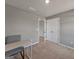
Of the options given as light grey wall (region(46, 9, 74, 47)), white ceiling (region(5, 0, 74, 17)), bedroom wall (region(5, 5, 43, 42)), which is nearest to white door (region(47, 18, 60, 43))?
→ light grey wall (region(46, 9, 74, 47))

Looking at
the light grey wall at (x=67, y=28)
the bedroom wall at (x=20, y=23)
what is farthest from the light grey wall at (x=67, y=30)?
the bedroom wall at (x=20, y=23)

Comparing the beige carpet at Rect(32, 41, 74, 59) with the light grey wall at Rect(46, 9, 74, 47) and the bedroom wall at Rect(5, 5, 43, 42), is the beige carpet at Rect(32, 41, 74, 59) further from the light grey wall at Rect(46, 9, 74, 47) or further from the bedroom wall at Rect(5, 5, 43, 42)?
the bedroom wall at Rect(5, 5, 43, 42)

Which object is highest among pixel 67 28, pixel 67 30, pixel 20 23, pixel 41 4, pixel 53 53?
pixel 41 4

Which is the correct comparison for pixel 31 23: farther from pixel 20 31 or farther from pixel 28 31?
pixel 20 31

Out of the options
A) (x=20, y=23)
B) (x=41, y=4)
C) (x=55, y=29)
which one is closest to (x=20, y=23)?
(x=20, y=23)

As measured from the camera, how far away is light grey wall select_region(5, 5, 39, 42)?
4340 millimetres

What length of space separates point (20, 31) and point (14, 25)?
619mm

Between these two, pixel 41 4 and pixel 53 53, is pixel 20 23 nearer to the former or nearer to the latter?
pixel 41 4

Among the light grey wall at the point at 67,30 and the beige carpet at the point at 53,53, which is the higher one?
the light grey wall at the point at 67,30

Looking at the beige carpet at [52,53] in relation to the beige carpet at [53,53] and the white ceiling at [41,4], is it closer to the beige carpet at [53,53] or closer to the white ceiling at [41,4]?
the beige carpet at [53,53]

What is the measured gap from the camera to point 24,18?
5641 millimetres

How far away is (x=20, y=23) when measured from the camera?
5246mm

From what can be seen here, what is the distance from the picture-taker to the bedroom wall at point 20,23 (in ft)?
14.2
